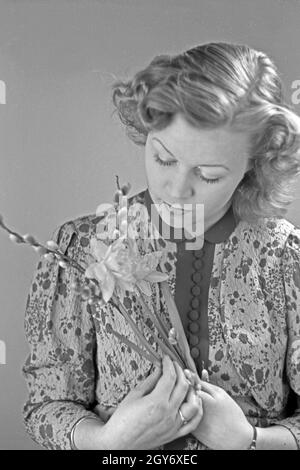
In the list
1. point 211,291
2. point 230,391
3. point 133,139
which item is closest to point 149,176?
point 133,139

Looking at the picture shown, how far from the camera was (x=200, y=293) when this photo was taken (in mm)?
1120

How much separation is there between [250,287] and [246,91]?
32 cm

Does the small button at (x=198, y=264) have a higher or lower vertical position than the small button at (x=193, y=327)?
higher

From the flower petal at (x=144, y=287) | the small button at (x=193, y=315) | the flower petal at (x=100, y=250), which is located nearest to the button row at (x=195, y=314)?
the small button at (x=193, y=315)

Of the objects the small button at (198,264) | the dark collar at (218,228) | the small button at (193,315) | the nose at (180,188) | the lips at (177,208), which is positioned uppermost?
the nose at (180,188)

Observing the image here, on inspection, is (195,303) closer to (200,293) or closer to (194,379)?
(200,293)

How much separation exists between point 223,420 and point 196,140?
420 mm

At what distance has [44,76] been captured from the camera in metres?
1.12

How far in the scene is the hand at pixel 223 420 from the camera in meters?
1.06

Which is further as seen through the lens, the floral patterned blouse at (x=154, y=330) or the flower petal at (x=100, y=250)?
the floral patterned blouse at (x=154, y=330)

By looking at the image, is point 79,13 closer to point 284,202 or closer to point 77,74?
point 77,74

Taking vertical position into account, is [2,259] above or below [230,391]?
above

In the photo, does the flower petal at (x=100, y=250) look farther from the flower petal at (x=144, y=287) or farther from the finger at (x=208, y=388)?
the finger at (x=208, y=388)

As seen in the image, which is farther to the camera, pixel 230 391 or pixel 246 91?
pixel 230 391
